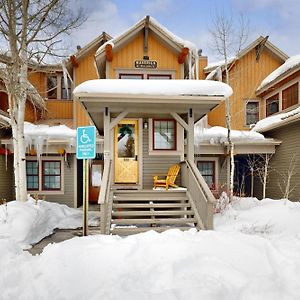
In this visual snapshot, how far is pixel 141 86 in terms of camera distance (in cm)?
757

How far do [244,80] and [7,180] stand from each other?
1279 centimetres

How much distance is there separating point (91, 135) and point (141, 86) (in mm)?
2451

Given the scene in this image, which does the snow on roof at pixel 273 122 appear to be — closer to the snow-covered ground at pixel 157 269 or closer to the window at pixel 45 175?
the snow-covered ground at pixel 157 269

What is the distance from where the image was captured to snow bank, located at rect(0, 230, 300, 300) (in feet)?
11.9

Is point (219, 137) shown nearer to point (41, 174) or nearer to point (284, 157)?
point (284, 157)

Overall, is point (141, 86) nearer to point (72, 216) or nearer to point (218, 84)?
point (218, 84)

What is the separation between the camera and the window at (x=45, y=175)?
13078 millimetres

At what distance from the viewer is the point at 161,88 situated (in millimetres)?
7543

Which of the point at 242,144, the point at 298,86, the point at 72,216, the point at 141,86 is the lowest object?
the point at 72,216

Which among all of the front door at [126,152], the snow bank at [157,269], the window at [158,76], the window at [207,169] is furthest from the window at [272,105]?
the snow bank at [157,269]

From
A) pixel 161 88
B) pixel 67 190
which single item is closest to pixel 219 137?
pixel 161 88

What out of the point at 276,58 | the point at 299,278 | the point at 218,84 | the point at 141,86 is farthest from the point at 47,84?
the point at 299,278

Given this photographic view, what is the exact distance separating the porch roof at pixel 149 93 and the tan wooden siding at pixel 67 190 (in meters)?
6.09

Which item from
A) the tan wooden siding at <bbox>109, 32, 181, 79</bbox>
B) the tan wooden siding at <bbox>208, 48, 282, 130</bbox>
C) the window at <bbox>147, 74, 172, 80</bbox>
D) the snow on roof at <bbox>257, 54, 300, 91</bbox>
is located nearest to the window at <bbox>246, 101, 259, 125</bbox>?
the tan wooden siding at <bbox>208, 48, 282, 130</bbox>
